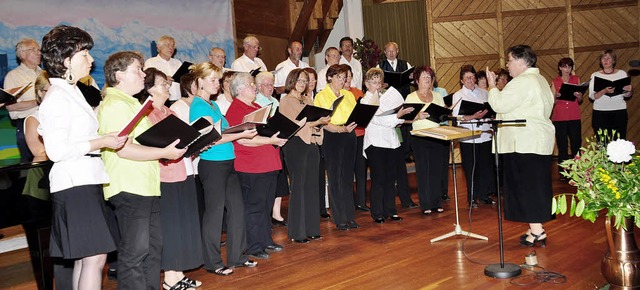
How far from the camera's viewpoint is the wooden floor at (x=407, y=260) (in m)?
4.13

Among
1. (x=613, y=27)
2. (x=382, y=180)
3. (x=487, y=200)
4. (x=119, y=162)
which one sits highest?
(x=613, y=27)

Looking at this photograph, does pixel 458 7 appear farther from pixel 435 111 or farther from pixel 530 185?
pixel 530 185

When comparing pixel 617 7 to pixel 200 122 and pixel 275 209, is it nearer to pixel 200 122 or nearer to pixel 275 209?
pixel 275 209

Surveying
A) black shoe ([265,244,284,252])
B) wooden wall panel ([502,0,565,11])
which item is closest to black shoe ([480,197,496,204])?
black shoe ([265,244,284,252])

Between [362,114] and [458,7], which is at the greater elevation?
[458,7]

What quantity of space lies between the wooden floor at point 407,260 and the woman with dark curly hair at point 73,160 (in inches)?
56.4

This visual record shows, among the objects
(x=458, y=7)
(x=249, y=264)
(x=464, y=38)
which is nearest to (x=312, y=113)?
(x=249, y=264)

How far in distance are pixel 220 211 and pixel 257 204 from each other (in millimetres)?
479

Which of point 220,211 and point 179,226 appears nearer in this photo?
point 179,226

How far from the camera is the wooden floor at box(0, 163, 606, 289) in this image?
4.13 metres

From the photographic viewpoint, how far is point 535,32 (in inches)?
410

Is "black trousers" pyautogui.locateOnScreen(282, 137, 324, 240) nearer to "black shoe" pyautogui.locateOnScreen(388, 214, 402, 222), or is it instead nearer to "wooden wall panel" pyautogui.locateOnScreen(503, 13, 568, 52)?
"black shoe" pyautogui.locateOnScreen(388, 214, 402, 222)

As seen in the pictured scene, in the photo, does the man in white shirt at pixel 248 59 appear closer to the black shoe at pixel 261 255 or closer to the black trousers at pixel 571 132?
the black shoe at pixel 261 255

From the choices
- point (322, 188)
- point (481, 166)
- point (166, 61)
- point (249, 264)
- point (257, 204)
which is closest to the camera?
point (249, 264)
